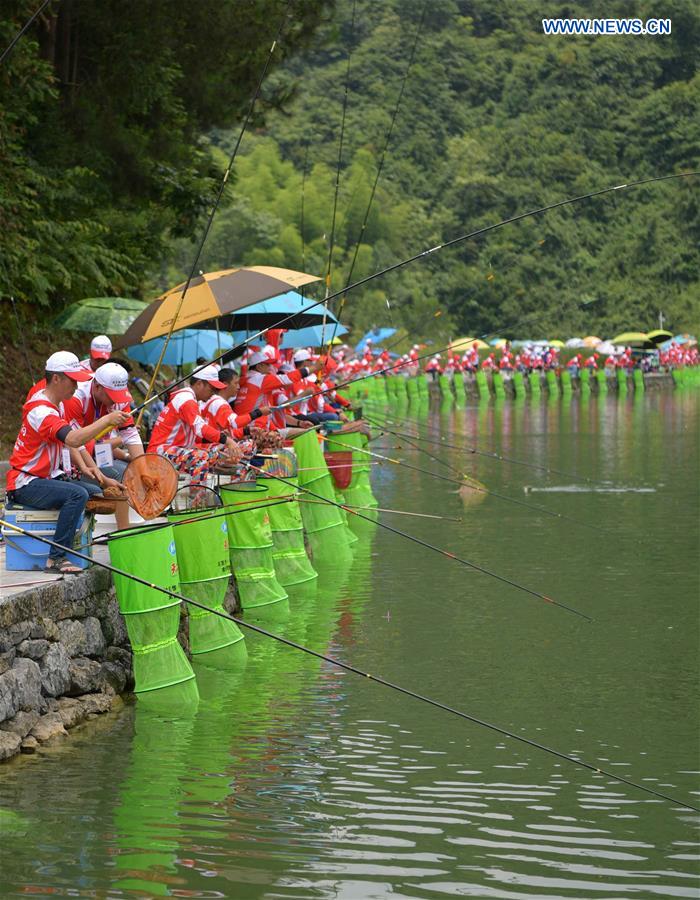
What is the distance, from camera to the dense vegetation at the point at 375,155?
2161 centimetres

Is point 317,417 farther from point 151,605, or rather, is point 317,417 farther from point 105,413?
point 151,605

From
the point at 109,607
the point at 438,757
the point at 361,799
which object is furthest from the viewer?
the point at 109,607

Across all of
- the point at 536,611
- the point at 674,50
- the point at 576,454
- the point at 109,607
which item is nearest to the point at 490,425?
the point at 576,454

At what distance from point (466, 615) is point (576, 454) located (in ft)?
51.3

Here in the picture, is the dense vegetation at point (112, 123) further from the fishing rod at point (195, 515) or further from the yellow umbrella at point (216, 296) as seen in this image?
the fishing rod at point (195, 515)

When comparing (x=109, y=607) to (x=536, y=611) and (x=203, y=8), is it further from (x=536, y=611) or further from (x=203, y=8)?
(x=203, y=8)

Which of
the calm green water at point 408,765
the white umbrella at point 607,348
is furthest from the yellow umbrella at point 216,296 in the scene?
the white umbrella at point 607,348

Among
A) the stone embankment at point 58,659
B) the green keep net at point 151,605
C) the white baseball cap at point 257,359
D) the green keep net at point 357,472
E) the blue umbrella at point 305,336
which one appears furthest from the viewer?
the blue umbrella at point 305,336

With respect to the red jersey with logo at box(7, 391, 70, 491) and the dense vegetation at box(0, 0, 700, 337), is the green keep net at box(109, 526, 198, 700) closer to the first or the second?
the red jersey with logo at box(7, 391, 70, 491)

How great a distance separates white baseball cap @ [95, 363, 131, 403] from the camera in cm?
940

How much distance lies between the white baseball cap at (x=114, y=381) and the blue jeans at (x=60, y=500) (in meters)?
0.60

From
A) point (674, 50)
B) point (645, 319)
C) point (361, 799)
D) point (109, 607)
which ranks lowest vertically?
point (361, 799)

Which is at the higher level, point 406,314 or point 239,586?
point 406,314

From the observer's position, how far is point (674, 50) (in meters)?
107
